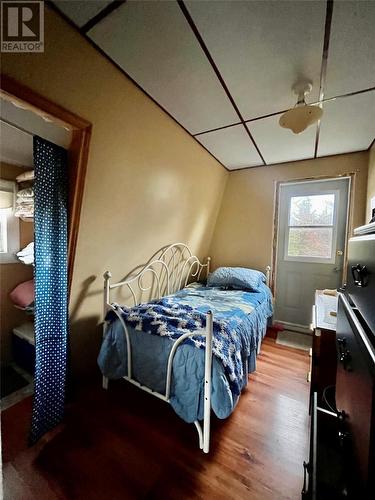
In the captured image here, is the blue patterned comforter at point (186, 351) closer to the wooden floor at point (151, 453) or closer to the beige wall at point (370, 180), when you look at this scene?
Answer: the wooden floor at point (151, 453)

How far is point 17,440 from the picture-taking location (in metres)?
1.25

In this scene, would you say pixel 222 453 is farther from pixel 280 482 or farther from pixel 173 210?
pixel 173 210

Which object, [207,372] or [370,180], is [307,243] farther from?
[207,372]

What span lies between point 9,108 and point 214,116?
132 centimetres

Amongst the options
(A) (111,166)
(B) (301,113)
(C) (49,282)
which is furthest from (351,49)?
(C) (49,282)

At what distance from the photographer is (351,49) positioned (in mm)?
1082

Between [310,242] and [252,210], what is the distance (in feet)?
2.77

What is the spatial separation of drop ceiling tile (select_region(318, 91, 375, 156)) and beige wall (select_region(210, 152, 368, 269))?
22cm

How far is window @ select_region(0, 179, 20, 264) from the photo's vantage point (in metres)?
1.94

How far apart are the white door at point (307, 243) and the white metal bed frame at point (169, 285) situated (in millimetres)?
341

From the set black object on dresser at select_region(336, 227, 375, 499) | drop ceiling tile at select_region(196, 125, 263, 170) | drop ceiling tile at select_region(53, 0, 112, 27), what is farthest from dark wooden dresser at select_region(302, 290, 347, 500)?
drop ceiling tile at select_region(53, 0, 112, 27)

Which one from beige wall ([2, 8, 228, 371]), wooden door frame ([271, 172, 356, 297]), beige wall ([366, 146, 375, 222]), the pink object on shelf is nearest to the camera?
beige wall ([2, 8, 228, 371])

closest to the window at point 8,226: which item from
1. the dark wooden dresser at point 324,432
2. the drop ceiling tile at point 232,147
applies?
the drop ceiling tile at point 232,147

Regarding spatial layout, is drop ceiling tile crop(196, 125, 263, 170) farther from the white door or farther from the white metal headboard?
the white metal headboard
